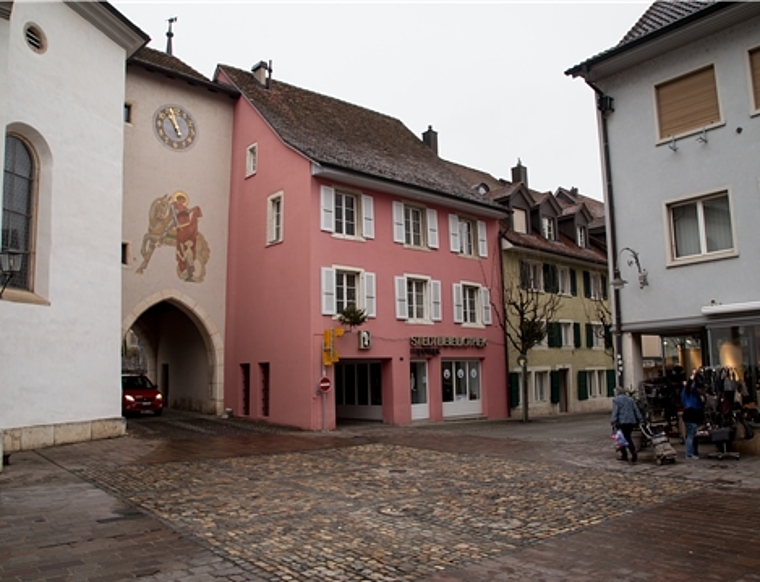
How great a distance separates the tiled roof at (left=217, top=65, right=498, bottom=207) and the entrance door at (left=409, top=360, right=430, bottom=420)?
243 inches

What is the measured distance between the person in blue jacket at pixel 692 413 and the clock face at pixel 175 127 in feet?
58.9

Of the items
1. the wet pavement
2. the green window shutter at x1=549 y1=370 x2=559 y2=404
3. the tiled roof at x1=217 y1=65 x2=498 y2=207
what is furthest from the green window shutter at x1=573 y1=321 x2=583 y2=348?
the wet pavement

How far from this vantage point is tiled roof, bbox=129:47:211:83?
22183 mm

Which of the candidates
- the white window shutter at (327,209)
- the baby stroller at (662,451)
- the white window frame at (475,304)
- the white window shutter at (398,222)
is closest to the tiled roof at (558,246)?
the white window frame at (475,304)

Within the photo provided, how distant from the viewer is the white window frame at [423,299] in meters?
22.6

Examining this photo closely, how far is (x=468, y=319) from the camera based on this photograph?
25.4 meters

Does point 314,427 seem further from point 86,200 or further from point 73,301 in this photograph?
point 86,200

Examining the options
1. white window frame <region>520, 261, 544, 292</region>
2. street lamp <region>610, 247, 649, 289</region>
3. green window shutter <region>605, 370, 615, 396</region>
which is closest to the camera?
street lamp <region>610, 247, 649, 289</region>

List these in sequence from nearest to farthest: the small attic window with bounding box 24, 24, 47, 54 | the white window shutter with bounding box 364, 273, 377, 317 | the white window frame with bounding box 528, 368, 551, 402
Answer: the small attic window with bounding box 24, 24, 47, 54 → the white window shutter with bounding box 364, 273, 377, 317 → the white window frame with bounding box 528, 368, 551, 402

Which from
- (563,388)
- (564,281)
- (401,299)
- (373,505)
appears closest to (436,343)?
(401,299)

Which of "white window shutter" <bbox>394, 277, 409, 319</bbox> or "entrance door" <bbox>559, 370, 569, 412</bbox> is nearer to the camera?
"white window shutter" <bbox>394, 277, 409, 319</bbox>

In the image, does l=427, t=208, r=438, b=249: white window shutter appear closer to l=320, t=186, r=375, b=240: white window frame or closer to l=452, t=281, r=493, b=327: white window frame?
l=452, t=281, r=493, b=327: white window frame

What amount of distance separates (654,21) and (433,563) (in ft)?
42.6

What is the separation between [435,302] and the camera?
2383 centimetres
